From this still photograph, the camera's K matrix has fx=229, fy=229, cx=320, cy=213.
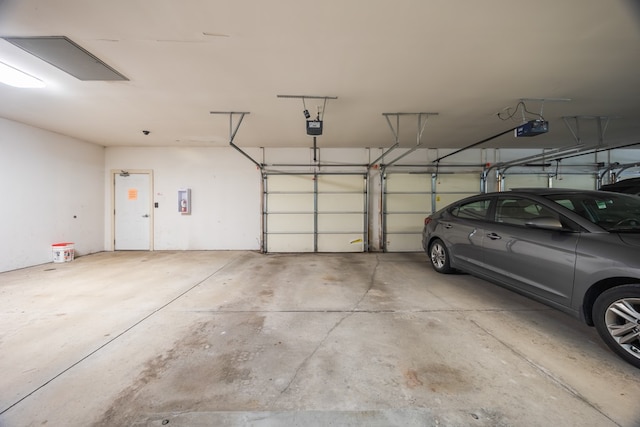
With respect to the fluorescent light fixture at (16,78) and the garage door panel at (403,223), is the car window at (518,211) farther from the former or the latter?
the fluorescent light fixture at (16,78)

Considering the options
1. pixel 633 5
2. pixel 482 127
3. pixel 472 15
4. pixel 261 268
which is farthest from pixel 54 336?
pixel 482 127

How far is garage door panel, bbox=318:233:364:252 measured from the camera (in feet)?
20.9

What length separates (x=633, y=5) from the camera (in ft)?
6.01

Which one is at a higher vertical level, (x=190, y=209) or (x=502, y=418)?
(x=190, y=209)

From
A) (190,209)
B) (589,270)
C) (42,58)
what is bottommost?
(589,270)

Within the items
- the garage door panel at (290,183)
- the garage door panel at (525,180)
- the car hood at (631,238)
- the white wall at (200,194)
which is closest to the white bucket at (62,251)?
the white wall at (200,194)

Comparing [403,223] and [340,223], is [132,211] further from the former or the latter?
[403,223]

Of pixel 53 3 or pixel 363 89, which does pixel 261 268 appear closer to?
pixel 363 89

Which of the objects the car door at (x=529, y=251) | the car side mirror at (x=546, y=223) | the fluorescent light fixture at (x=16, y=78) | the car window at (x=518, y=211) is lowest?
the car door at (x=529, y=251)

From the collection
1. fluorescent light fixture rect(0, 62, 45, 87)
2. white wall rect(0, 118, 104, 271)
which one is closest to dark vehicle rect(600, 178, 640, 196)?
fluorescent light fixture rect(0, 62, 45, 87)

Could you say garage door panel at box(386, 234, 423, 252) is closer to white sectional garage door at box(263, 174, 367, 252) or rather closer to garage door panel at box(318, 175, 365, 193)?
white sectional garage door at box(263, 174, 367, 252)

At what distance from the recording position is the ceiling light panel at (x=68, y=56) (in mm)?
2211

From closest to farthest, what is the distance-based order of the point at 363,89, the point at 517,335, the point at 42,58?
the point at 517,335 < the point at 42,58 < the point at 363,89

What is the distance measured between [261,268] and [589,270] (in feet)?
14.5
